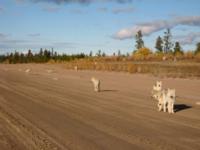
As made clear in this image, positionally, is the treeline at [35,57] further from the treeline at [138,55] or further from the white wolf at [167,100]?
the white wolf at [167,100]

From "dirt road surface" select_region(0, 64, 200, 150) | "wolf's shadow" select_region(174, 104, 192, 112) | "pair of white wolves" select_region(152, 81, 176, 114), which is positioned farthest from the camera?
"wolf's shadow" select_region(174, 104, 192, 112)

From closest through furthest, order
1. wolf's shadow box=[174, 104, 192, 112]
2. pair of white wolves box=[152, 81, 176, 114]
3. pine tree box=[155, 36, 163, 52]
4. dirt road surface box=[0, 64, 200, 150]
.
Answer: dirt road surface box=[0, 64, 200, 150], pair of white wolves box=[152, 81, 176, 114], wolf's shadow box=[174, 104, 192, 112], pine tree box=[155, 36, 163, 52]

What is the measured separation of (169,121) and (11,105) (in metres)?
8.19

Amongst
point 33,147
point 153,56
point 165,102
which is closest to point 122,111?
point 165,102

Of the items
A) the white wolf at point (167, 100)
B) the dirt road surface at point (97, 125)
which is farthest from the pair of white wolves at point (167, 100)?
the dirt road surface at point (97, 125)

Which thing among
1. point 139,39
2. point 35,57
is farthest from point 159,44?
point 35,57

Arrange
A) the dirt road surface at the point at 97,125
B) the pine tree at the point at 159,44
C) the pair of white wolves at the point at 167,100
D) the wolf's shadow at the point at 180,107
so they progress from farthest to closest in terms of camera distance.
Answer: the pine tree at the point at 159,44 → the wolf's shadow at the point at 180,107 → the pair of white wolves at the point at 167,100 → the dirt road surface at the point at 97,125

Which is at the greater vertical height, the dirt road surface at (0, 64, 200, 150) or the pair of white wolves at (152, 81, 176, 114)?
the pair of white wolves at (152, 81, 176, 114)

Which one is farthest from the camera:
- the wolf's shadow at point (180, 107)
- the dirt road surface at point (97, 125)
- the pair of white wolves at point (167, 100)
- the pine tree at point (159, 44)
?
the pine tree at point (159, 44)

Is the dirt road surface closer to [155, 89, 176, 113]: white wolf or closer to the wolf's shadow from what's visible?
the wolf's shadow

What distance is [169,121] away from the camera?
1451 cm

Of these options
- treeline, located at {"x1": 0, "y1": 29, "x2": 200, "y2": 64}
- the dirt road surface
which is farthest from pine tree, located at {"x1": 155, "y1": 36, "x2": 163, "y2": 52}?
the dirt road surface

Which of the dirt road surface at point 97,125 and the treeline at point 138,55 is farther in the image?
the treeline at point 138,55

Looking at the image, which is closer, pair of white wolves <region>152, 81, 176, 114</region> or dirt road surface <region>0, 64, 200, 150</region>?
dirt road surface <region>0, 64, 200, 150</region>
